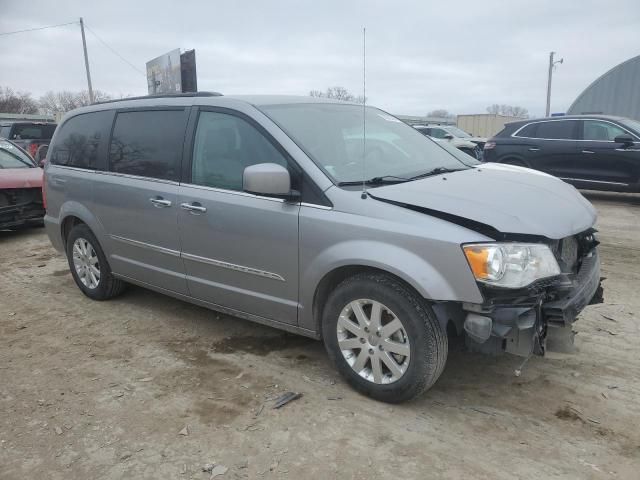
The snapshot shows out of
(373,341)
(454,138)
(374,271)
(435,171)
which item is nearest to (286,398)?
(373,341)

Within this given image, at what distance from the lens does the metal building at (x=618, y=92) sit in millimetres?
27906

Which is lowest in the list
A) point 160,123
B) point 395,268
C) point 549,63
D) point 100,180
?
point 395,268

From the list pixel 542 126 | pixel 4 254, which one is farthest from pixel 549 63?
pixel 4 254

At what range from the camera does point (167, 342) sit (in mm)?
4059

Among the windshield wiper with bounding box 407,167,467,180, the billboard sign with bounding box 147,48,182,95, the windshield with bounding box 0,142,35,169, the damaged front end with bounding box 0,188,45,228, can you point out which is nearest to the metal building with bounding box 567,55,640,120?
the billboard sign with bounding box 147,48,182,95

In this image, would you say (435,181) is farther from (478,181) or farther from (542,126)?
(542,126)

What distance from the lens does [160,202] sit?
13.0ft

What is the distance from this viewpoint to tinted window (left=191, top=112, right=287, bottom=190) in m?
3.47

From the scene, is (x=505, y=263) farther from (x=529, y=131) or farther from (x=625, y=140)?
(x=529, y=131)

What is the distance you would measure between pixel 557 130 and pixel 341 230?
8640 millimetres

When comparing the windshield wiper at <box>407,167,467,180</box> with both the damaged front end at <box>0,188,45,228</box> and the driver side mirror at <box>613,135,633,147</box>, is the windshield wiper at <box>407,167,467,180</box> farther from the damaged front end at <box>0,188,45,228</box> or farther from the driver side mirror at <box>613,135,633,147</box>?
the driver side mirror at <box>613,135,633,147</box>

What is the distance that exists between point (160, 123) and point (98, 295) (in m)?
1.90

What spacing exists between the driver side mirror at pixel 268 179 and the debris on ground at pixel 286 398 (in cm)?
123

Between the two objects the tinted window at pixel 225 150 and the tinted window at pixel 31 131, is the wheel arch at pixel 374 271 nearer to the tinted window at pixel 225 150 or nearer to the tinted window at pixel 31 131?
the tinted window at pixel 225 150
